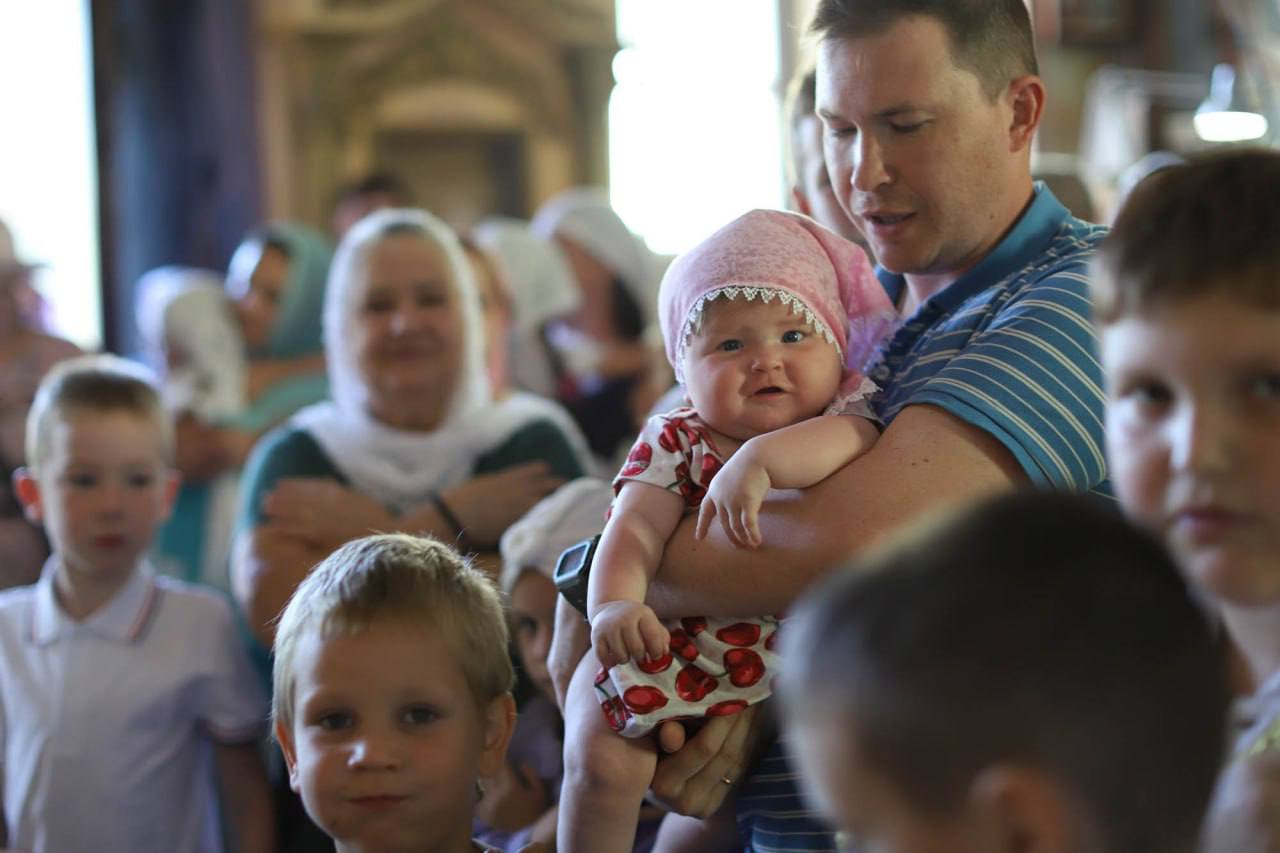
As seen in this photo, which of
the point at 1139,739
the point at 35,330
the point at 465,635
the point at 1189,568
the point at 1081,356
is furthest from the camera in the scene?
the point at 35,330

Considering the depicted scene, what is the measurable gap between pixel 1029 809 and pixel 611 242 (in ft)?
15.7

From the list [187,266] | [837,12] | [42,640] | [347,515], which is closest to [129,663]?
[42,640]

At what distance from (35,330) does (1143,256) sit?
422cm

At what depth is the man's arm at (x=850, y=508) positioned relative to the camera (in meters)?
1.67

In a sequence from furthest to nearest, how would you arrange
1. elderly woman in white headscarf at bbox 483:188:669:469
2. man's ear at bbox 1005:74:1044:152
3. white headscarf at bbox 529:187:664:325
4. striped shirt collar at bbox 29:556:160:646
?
white headscarf at bbox 529:187:664:325
elderly woman in white headscarf at bbox 483:188:669:469
striped shirt collar at bbox 29:556:160:646
man's ear at bbox 1005:74:1044:152

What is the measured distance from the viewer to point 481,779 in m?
2.00

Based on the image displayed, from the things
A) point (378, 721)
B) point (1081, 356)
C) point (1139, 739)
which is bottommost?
point (378, 721)

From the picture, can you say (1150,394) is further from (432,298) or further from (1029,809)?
(432,298)

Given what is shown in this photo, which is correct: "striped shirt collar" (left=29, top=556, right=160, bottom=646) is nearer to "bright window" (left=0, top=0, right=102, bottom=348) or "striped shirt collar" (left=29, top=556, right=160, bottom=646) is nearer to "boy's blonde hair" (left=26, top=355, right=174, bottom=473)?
"boy's blonde hair" (left=26, top=355, right=174, bottom=473)

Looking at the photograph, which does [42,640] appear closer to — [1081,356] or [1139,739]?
[1081,356]

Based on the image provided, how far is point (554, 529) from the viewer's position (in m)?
2.63

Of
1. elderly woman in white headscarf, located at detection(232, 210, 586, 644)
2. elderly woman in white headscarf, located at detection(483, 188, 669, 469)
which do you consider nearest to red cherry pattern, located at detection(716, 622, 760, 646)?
elderly woman in white headscarf, located at detection(232, 210, 586, 644)

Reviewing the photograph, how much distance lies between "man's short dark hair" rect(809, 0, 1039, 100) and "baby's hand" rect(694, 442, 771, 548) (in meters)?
0.60

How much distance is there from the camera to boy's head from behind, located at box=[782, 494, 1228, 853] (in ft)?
3.09
